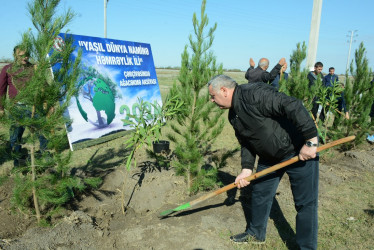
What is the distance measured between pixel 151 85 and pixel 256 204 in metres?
8.22

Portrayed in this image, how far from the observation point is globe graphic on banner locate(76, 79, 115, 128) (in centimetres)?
781

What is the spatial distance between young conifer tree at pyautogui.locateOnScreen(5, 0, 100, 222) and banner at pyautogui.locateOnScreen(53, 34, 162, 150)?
3.23 m

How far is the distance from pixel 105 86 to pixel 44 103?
5254 mm

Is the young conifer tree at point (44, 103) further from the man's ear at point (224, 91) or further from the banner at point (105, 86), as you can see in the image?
the banner at point (105, 86)

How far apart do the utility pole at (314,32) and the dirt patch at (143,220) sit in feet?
13.5

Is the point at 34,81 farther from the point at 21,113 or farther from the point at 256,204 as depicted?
the point at 256,204

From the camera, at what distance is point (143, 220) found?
4094 mm

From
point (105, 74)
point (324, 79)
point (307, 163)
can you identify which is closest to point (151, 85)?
point (105, 74)

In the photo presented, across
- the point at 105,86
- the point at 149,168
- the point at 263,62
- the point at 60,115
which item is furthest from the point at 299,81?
the point at 60,115

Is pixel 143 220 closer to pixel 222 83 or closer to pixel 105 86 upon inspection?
pixel 222 83

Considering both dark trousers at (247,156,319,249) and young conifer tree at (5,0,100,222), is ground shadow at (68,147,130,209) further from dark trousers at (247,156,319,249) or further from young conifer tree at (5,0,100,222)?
dark trousers at (247,156,319,249)

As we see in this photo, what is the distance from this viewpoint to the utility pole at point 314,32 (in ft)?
28.1

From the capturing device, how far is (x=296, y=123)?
2.75 meters

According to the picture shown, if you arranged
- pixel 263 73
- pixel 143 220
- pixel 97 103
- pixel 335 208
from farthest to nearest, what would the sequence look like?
pixel 97 103
pixel 263 73
pixel 335 208
pixel 143 220
